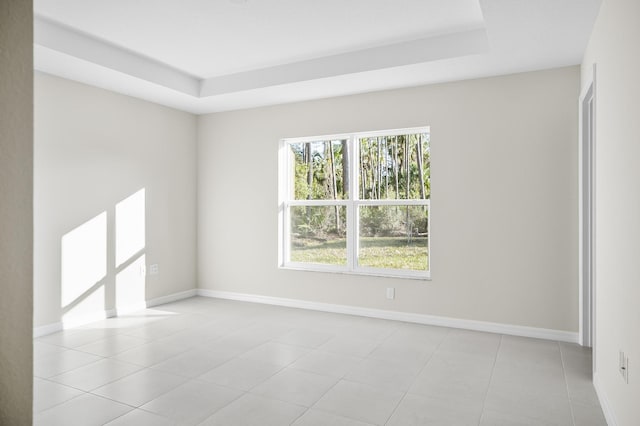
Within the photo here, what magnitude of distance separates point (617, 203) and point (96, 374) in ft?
11.1

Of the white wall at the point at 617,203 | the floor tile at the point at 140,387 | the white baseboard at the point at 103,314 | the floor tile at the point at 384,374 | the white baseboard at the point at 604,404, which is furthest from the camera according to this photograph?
the white baseboard at the point at 103,314

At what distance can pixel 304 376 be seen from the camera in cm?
292

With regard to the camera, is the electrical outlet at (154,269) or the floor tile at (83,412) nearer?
the floor tile at (83,412)

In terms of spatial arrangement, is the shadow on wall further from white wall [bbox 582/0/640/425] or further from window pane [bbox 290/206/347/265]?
white wall [bbox 582/0/640/425]

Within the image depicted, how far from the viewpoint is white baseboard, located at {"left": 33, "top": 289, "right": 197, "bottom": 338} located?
3.85 m

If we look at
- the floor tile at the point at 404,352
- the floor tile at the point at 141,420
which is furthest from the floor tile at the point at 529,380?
the floor tile at the point at 141,420

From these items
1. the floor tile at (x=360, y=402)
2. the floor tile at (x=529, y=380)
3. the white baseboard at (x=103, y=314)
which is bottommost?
the floor tile at (x=360, y=402)

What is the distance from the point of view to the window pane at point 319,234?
4.82 m

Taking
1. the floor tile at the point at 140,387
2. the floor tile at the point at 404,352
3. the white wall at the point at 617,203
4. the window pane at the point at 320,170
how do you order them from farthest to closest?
the window pane at the point at 320,170, the floor tile at the point at 404,352, the floor tile at the point at 140,387, the white wall at the point at 617,203

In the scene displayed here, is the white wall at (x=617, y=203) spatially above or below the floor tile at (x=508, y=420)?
above

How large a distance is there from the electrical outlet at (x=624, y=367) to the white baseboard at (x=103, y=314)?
434 cm

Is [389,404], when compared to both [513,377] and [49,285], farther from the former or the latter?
[49,285]

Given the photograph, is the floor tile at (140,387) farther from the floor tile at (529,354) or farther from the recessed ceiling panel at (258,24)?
the recessed ceiling panel at (258,24)

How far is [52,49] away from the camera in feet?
10.9
